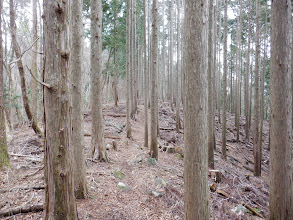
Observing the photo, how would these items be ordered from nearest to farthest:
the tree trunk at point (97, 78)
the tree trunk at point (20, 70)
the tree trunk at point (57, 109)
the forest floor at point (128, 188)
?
the tree trunk at point (57, 109) < the forest floor at point (128, 188) < the tree trunk at point (20, 70) < the tree trunk at point (97, 78)

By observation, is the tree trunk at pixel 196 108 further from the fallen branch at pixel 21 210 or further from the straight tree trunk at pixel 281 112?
the straight tree trunk at pixel 281 112

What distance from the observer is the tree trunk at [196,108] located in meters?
2.58

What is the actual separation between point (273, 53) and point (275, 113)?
4.24ft

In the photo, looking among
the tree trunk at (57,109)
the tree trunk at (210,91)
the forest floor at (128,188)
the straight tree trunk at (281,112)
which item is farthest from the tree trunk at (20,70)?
the tree trunk at (210,91)

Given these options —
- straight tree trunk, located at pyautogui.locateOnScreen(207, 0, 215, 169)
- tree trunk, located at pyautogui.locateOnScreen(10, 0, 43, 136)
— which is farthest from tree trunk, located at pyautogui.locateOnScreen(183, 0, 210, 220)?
straight tree trunk, located at pyautogui.locateOnScreen(207, 0, 215, 169)

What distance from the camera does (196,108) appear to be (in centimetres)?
263

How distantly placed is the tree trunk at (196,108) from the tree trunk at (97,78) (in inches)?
141

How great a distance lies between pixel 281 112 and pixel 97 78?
4.68 m

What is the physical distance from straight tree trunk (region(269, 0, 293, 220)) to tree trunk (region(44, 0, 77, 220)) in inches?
164

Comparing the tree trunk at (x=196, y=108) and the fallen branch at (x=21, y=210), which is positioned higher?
the tree trunk at (x=196, y=108)

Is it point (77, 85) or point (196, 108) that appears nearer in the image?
point (196, 108)

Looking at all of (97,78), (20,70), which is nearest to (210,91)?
(97,78)

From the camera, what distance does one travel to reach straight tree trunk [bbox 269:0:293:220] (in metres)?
4.06

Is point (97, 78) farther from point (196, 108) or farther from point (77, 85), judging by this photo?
point (196, 108)
